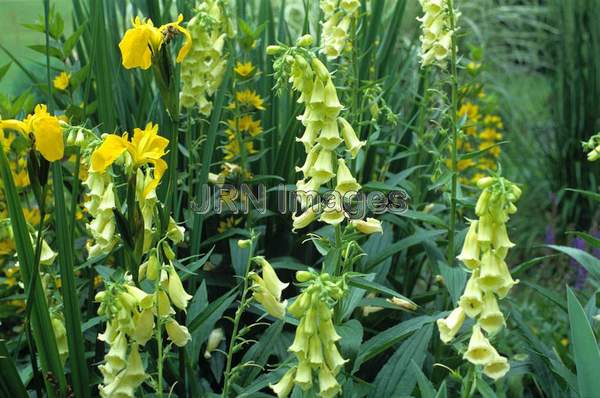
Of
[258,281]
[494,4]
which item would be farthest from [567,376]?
[494,4]

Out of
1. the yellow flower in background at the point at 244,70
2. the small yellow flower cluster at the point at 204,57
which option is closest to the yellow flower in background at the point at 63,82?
the small yellow flower cluster at the point at 204,57

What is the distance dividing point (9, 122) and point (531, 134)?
157 inches

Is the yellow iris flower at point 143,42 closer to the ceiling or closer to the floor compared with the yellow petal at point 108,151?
closer to the ceiling

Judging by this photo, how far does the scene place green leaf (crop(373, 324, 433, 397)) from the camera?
5.69 ft

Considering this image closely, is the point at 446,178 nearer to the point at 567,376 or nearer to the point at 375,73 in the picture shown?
the point at 567,376

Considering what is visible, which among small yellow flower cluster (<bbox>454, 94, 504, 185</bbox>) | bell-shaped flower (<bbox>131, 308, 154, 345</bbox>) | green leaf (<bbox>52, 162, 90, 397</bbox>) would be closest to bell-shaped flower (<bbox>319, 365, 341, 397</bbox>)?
bell-shaped flower (<bbox>131, 308, 154, 345</bbox>)

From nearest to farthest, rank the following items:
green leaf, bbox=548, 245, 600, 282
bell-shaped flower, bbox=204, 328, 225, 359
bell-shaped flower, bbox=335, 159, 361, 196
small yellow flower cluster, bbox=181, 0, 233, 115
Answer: bell-shaped flower, bbox=335, 159, 361, 196 → green leaf, bbox=548, 245, 600, 282 → bell-shaped flower, bbox=204, 328, 225, 359 → small yellow flower cluster, bbox=181, 0, 233, 115

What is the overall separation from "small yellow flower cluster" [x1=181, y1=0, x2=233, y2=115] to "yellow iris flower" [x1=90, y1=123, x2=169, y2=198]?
84 cm

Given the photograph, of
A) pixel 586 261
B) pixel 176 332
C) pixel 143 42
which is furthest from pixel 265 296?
pixel 586 261

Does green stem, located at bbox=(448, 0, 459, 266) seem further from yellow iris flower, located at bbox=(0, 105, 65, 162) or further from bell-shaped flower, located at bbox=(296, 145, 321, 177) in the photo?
yellow iris flower, located at bbox=(0, 105, 65, 162)

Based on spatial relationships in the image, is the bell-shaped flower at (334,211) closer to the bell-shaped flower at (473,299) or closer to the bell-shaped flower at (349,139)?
the bell-shaped flower at (349,139)

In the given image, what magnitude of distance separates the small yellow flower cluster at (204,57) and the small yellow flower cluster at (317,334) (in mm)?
1010

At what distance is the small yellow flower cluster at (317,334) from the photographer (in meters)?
1.26

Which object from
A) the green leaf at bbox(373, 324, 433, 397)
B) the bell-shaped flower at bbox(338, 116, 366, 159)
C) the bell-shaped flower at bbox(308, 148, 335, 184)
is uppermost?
the bell-shaped flower at bbox(338, 116, 366, 159)
